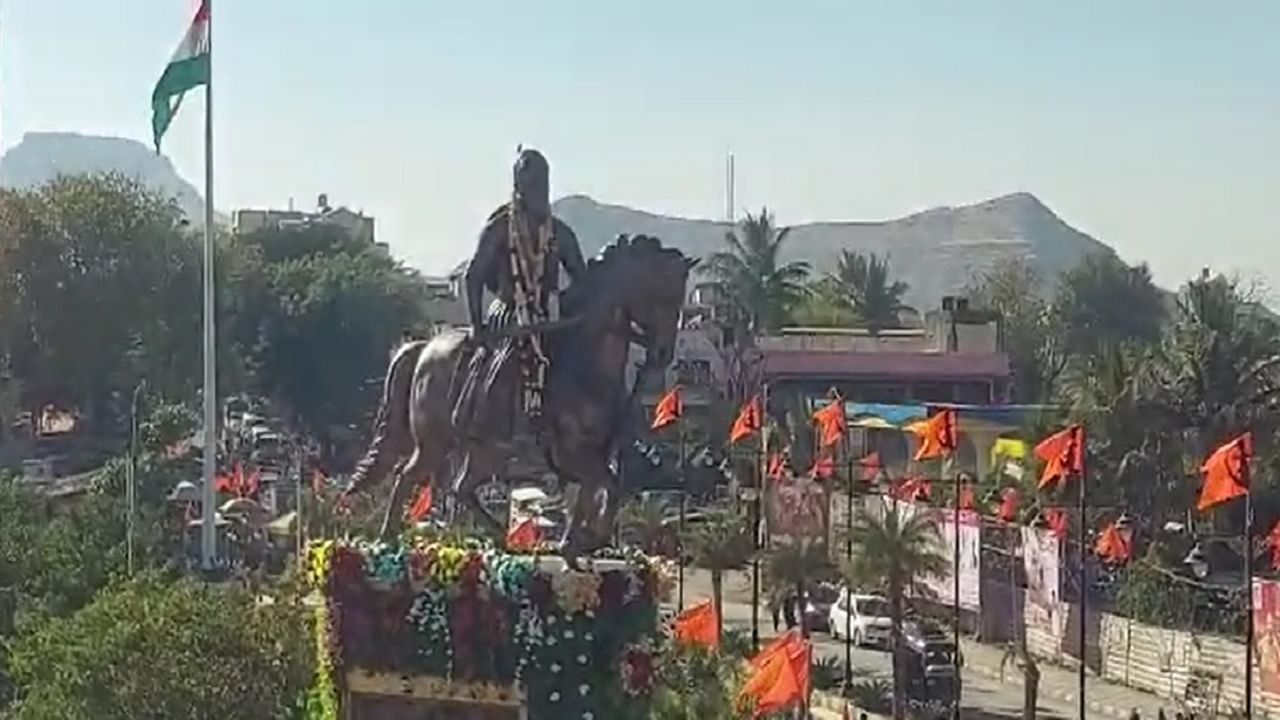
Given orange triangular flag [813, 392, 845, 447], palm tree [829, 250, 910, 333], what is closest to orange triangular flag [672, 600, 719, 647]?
orange triangular flag [813, 392, 845, 447]

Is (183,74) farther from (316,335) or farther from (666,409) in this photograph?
(316,335)

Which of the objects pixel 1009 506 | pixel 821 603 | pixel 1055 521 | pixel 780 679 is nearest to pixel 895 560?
pixel 1055 521

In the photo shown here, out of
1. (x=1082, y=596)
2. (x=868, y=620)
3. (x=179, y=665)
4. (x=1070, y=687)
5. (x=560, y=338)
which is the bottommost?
(x=1070, y=687)

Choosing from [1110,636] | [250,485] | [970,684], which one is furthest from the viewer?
[250,485]

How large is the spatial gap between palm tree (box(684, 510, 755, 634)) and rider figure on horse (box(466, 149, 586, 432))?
1917cm

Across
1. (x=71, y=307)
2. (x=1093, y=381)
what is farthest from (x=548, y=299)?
(x=71, y=307)

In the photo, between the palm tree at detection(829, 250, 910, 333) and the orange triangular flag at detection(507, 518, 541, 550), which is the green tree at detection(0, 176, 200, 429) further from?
the orange triangular flag at detection(507, 518, 541, 550)

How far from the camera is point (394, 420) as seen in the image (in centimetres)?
1620

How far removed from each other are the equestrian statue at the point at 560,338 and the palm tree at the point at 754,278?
52615 millimetres

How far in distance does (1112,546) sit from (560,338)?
20.2 metres

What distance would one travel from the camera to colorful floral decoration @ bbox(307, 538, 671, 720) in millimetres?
13766

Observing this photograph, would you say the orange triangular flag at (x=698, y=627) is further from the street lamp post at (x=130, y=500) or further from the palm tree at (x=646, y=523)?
the street lamp post at (x=130, y=500)

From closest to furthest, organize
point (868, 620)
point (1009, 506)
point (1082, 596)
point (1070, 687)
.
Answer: point (1082, 596) → point (1070, 687) → point (868, 620) → point (1009, 506)

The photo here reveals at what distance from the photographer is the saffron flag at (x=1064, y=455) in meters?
27.6
